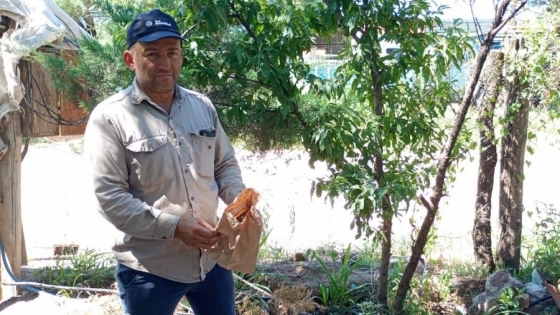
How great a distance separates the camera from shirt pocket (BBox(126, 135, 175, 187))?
2.77 m

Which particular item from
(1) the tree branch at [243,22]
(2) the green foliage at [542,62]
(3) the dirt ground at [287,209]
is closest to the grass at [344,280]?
(3) the dirt ground at [287,209]

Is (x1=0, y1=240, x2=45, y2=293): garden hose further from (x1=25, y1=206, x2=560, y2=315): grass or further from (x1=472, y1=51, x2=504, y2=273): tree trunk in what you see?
(x1=472, y1=51, x2=504, y2=273): tree trunk

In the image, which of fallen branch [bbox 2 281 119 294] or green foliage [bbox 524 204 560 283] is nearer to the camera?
fallen branch [bbox 2 281 119 294]

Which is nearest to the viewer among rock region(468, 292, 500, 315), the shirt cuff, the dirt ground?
the shirt cuff

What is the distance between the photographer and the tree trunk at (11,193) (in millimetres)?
5923

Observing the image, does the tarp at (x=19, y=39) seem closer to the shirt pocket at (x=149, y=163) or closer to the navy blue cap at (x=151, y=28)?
the navy blue cap at (x=151, y=28)

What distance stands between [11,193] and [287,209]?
11.6 feet

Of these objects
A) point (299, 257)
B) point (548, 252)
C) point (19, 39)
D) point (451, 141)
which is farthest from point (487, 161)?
point (19, 39)

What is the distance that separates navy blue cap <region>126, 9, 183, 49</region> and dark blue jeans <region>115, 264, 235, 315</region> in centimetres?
94

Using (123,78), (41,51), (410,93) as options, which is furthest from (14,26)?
(410,93)

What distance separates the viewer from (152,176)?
2.79 m

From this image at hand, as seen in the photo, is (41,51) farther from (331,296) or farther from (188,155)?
(188,155)

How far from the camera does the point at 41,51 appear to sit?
19.4ft

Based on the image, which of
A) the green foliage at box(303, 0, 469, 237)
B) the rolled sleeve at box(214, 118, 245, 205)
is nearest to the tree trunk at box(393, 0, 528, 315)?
the green foliage at box(303, 0, 469, 237)
